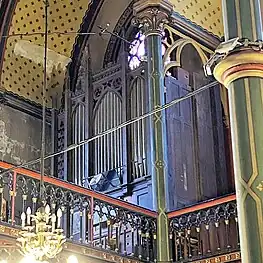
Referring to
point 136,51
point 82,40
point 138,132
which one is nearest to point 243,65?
point 138,132

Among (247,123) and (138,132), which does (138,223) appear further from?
(247,123)

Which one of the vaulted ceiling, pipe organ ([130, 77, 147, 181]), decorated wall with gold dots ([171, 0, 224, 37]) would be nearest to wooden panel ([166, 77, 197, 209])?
pipe organ ([130, 77, 147, 181])

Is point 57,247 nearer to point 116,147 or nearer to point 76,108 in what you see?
point 116,147

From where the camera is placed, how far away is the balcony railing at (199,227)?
11.9 meters

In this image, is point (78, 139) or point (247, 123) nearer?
point (247, 123)

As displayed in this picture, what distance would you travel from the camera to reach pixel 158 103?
13.4 m

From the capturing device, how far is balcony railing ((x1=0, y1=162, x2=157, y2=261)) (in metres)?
11.0

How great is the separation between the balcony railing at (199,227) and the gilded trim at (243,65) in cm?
563

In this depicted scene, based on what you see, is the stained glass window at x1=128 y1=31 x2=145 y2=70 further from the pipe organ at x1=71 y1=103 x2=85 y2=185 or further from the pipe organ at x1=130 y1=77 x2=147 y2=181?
the pipe organ at x1=71 y1=103 x2=85 y2=185

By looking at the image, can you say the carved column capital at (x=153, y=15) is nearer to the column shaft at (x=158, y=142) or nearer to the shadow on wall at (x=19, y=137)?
the column shaft at (x=158, y=142)

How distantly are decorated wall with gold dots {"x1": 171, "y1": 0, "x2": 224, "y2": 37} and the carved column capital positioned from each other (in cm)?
63

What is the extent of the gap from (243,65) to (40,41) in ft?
35.4

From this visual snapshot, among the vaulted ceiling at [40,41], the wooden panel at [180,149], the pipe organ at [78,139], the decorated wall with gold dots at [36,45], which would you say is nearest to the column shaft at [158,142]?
the wooden panel at [180,149]

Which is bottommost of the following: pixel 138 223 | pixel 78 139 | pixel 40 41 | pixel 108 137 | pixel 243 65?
pixel 243 65
